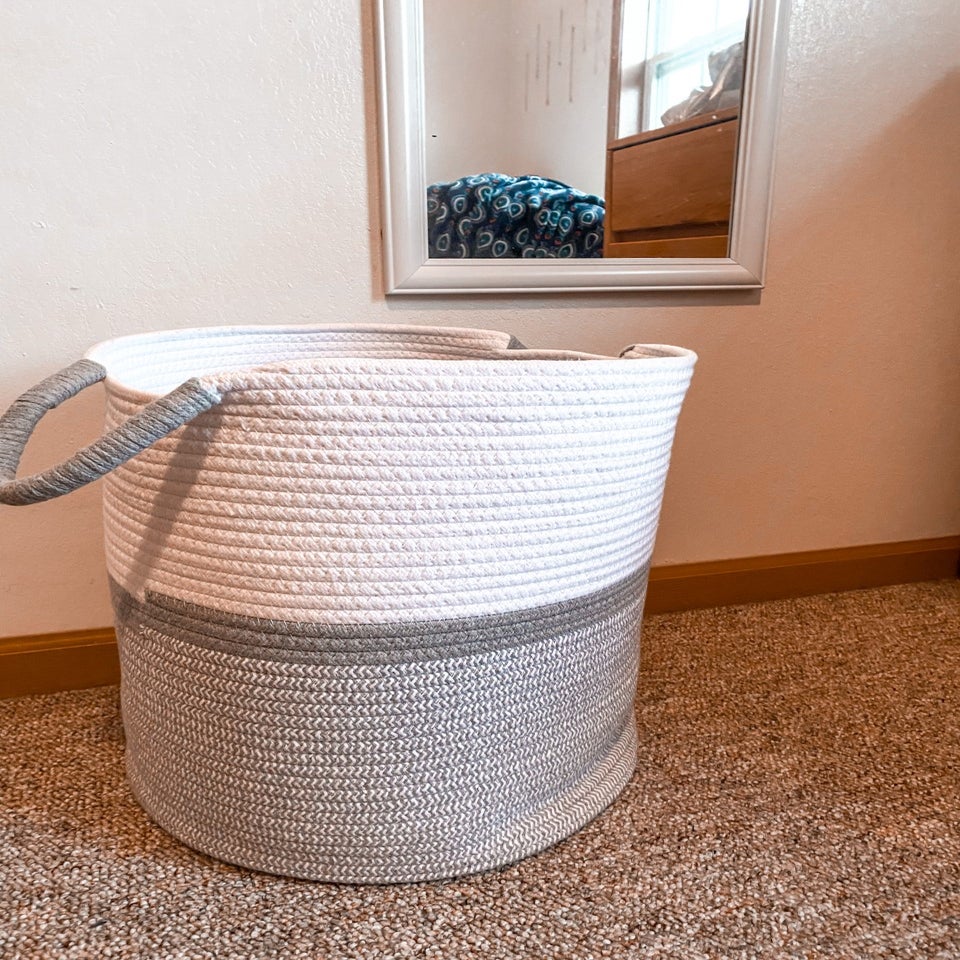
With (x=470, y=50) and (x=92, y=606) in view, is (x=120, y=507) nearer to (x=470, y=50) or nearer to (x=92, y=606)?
(x=92, y=606)

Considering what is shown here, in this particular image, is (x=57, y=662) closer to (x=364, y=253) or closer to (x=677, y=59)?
(x=364, y=253)

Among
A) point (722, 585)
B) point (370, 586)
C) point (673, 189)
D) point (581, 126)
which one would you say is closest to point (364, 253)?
point (581, 126)

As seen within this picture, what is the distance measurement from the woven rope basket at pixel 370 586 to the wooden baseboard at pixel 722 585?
0.33 m

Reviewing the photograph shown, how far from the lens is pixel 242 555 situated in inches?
23.6

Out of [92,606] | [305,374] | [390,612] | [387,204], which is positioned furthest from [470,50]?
[92,606]

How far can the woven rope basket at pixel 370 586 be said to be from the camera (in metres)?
0.57

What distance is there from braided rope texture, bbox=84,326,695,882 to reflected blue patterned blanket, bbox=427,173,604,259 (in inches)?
16.5

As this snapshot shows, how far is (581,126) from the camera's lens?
1.03m

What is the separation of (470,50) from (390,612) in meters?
0.71

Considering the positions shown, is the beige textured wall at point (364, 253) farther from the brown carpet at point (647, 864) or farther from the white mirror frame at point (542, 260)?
the brown carpet at point (647, 864)

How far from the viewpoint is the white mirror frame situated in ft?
3.04

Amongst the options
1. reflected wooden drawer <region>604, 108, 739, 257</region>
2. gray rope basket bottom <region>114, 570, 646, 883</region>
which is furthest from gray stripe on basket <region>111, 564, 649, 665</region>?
reflected wooden drawer <region>604, 108, 739, 257</region>

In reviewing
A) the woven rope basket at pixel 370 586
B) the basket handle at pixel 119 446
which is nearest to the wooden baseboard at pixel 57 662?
the woven rope basket at pixel 370 586

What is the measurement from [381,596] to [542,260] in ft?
1.98
